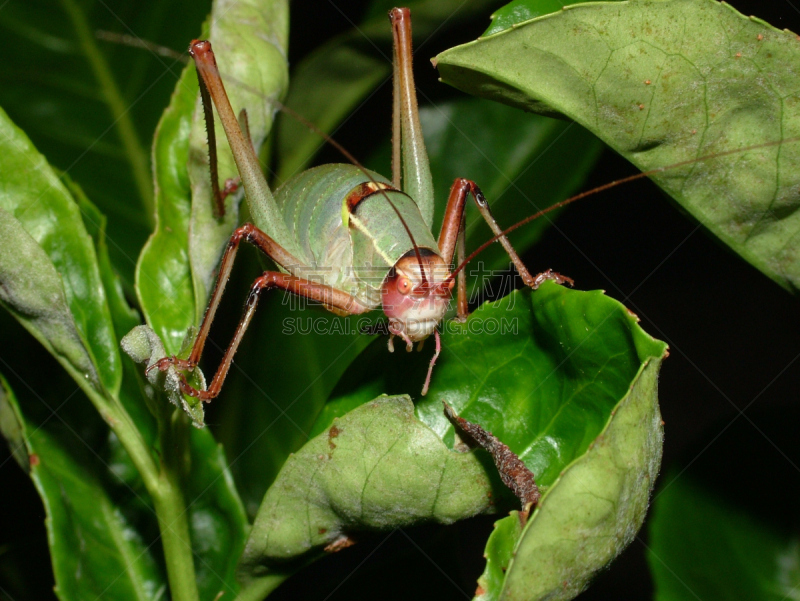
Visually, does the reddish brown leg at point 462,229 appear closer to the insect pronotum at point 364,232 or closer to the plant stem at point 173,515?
the insect pronotum at point 364,232

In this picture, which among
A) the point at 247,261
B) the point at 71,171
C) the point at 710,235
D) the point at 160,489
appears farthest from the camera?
the point at 247,261

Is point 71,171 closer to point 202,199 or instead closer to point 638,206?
point 202,199

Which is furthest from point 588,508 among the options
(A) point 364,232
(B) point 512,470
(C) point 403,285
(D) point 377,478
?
(A) point 364,232

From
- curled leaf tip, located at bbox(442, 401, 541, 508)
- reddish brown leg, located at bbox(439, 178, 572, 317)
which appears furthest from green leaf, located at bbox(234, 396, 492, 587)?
reddish brown leg, located at bbox(439, 178, 572, 317)

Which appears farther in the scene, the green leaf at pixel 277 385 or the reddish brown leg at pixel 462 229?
the reddish brown leg at pixel 462 229

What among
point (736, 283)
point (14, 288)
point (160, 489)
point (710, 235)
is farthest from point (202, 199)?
point (736, 283)

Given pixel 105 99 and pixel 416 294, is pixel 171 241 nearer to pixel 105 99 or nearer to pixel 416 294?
pixel 416 294

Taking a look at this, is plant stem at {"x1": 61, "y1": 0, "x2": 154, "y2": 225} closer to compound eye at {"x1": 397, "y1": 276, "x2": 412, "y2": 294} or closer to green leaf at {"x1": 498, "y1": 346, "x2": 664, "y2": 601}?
compound eye at {"x1": 397, "y1": 276, "x2": 412, "y2": 294}

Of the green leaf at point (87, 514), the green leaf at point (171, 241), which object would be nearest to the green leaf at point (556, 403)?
the green leaf at point (171, 241)
